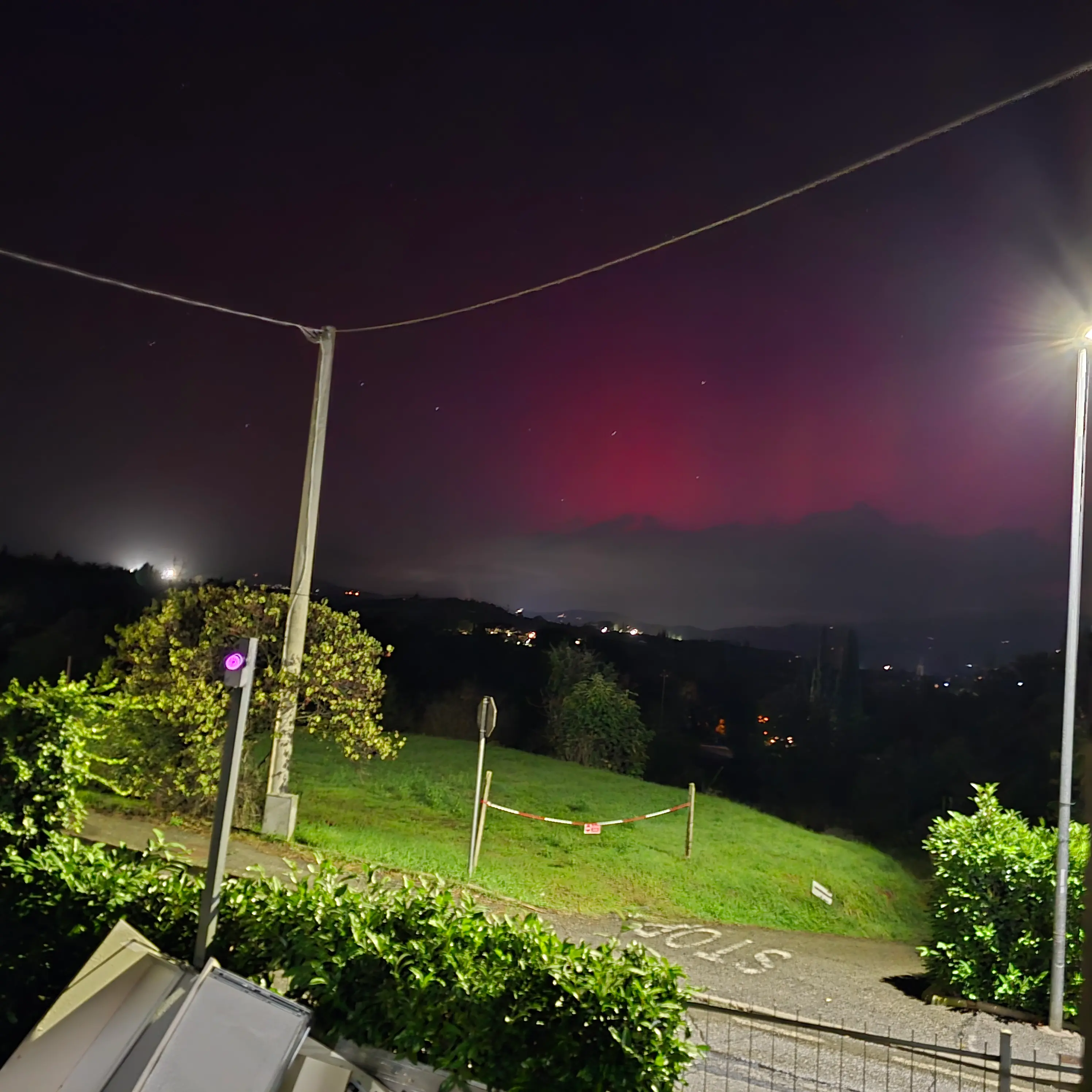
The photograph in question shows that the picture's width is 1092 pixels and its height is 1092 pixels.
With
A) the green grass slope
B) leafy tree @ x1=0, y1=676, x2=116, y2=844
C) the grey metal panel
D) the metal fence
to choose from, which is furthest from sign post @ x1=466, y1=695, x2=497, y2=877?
the grey metal panel

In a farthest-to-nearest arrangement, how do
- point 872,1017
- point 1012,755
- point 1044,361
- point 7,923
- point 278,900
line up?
point 1012,755 < point 1044,361 < point 872,1017 < point 7,923 < point 278,900

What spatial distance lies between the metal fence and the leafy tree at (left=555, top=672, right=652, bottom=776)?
34.8 ft

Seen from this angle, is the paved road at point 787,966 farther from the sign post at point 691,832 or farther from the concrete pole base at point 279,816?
the sign post at point 691,832

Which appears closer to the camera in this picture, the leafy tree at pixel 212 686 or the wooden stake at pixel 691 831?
the leafy tree at pixel 212 686

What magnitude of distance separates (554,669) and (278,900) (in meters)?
13.1

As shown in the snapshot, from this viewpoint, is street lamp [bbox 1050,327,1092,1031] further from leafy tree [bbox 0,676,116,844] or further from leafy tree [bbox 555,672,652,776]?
leafy tree [bbox 555,672,652,776]

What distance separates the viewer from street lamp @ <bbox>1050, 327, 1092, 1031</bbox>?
693cm

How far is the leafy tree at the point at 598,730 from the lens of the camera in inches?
671

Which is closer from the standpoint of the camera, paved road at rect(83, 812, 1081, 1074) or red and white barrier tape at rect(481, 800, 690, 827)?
paved road at rect(83, 812, 1081, 1074)

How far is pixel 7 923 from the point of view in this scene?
491cm

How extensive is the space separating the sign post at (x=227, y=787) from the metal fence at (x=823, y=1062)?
2.45 metres

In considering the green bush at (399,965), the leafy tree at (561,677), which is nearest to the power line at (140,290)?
the green bush at (399,965)

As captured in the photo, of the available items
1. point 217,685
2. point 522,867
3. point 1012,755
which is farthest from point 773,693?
point 217,685

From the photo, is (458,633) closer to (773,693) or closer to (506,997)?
(773,693)
